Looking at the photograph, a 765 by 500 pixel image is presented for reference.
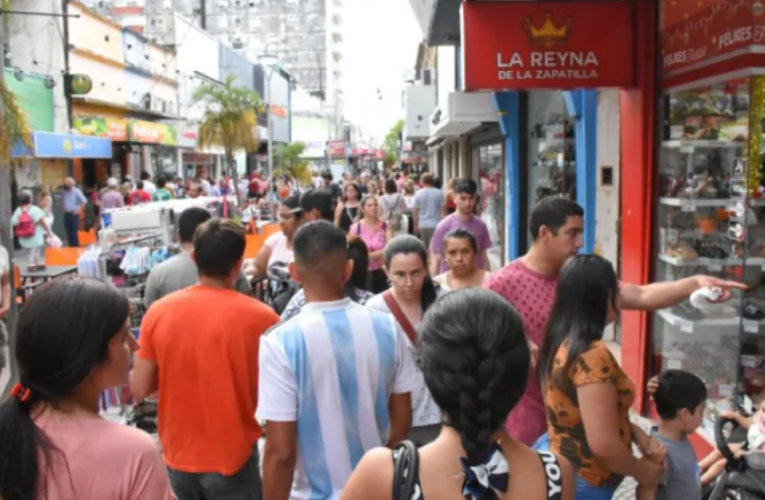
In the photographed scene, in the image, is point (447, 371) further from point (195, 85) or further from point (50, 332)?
point (195, 85)

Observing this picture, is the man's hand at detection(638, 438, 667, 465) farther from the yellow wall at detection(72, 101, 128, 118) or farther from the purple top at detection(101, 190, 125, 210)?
the yellow wall at detection(72, 101, 128, 118)

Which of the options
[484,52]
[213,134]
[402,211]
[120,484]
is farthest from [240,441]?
[213,134]

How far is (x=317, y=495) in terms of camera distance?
9.62 ft

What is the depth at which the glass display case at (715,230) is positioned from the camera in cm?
541

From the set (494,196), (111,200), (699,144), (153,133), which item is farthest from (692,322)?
(153,133)

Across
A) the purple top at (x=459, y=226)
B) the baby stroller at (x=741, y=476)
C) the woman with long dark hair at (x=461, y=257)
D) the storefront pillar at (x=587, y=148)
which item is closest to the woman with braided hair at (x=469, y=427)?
the baby stroller at (x=741, y=476)

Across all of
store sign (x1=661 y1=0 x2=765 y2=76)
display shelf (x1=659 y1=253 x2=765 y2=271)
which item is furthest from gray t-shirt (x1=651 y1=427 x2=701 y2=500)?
store sign (x1=661 y1=0 x2=765 y2=76)

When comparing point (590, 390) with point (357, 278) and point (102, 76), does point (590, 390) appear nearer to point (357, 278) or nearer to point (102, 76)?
point (357, 278)

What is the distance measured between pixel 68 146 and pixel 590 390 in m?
19.0

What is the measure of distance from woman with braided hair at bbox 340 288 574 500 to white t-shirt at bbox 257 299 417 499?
3.00 feet

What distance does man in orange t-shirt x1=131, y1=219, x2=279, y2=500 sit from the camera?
3.48 metres

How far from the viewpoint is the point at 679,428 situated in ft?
11.1

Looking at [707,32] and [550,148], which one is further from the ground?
[707,32]

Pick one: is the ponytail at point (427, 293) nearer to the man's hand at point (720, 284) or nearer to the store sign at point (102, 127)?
the man's hand at point (720, 284)
